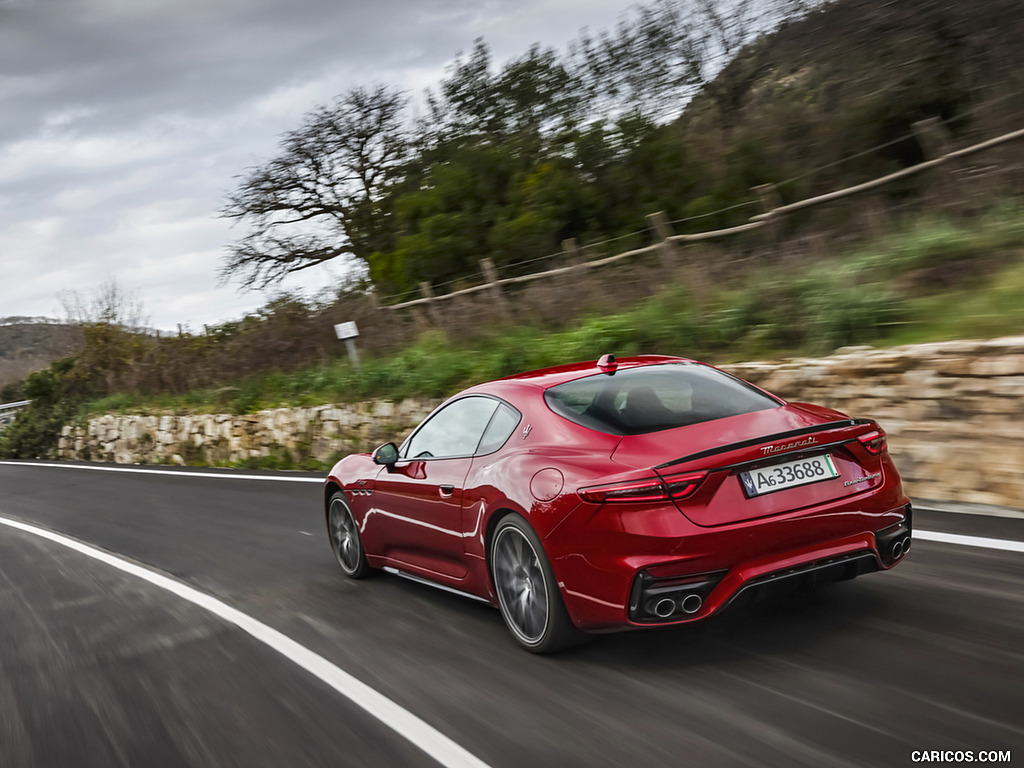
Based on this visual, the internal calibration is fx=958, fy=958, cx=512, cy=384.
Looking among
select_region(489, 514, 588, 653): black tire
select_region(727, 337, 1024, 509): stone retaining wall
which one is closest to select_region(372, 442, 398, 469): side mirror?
select_region(489, 514, 588, 653): black tire

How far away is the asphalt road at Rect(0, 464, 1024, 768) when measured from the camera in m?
3.56

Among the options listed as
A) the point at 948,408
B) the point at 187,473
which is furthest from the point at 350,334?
the point at 948,408

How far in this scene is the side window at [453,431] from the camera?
5414mm

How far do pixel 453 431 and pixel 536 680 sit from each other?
1.74 meters

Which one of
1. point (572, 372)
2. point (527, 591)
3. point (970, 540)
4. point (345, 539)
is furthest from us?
point (345, 539)

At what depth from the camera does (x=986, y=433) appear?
21.9 feet

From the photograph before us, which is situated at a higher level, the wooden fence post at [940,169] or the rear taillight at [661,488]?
the wooden fence post at [940,169]

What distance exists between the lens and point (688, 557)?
156 inches

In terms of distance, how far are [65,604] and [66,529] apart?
523 centimetres

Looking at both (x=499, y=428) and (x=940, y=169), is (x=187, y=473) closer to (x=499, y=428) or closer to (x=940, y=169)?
(x=940, y=169)

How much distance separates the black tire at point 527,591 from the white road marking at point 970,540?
2682 mm

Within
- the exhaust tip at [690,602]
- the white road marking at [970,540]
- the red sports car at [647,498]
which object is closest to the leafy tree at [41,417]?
the red sports car at [647,498]

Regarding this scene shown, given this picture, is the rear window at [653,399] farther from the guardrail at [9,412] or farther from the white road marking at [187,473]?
the guardrail at [9,412]

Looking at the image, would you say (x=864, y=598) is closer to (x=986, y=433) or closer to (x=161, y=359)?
(x=986, y=433)
